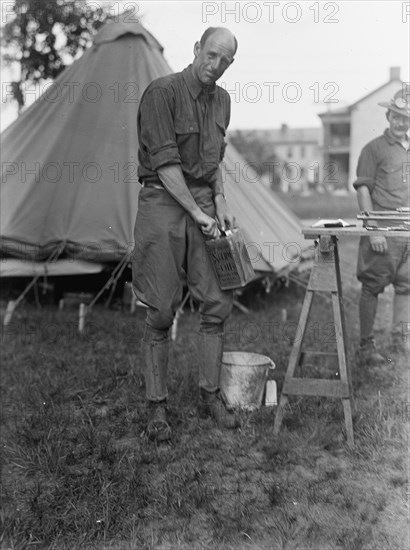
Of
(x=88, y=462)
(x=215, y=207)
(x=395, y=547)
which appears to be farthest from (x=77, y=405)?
(x=395, y=547)

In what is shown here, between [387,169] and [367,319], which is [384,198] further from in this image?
[367,319]

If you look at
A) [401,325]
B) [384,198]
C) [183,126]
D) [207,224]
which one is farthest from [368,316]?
[183,126]

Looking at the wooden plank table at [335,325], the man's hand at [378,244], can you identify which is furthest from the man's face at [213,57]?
the man's hand at [378,244]

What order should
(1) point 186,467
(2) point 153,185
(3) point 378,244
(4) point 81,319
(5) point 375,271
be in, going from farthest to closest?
(4) point 81,319 < (5) point 375,271 < (3) point 378,244 < (2) point 153,185 < (1) point 186,467

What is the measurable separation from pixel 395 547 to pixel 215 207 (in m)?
1.93

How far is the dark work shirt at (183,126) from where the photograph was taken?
3496 mm

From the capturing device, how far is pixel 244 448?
3445mm

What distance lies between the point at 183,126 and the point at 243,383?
141cm

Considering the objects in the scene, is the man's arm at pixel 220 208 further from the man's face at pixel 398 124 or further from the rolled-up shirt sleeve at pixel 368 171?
the man's face at pixel 398 124

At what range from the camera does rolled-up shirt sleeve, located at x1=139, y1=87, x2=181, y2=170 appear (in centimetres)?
347

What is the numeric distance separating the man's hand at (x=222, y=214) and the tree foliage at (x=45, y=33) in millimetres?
7944

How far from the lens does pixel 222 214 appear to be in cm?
378

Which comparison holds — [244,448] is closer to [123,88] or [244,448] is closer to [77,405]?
[77,405]

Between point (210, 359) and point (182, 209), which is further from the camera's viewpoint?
point (210, 359)
